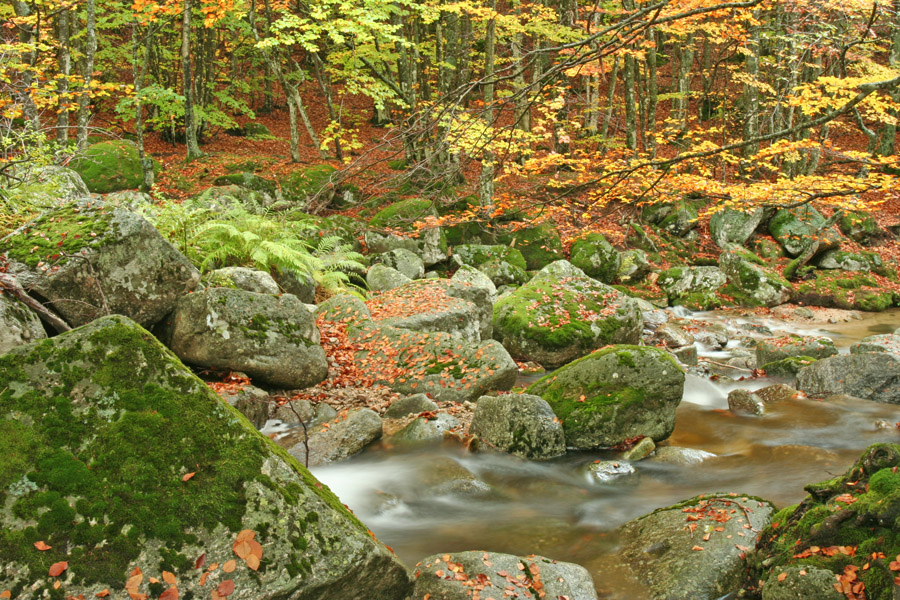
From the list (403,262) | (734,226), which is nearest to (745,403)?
(403,262)

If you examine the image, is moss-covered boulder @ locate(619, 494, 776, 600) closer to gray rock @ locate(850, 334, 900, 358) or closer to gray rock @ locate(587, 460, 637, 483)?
gray rock @ locate(587, 460, 637, 483)

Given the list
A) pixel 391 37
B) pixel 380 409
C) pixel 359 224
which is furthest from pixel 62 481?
pixel 391 37

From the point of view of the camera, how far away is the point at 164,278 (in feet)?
20.4

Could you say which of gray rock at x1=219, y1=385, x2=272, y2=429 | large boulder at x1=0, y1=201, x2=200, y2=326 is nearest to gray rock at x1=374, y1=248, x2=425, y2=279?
gray rock at x1=219, y1=385, x2=272, y2=429

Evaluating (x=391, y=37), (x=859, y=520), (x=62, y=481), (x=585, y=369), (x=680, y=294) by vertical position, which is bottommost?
(x=680, y=294)

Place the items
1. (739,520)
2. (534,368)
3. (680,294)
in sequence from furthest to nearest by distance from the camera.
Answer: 1. (680,294)
2. (534,368)
3. (739,520)

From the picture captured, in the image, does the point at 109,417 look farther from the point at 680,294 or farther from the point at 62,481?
the point at 680,294

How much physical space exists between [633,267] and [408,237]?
625cm

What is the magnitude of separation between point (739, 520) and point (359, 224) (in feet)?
35.9

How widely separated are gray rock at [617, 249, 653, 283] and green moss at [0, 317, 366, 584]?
1369 cm

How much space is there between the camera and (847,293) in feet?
48.4

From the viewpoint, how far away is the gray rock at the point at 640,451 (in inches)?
239

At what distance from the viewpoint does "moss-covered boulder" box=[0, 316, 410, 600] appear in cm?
224

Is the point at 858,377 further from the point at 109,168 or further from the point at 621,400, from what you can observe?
the point at 109,168
